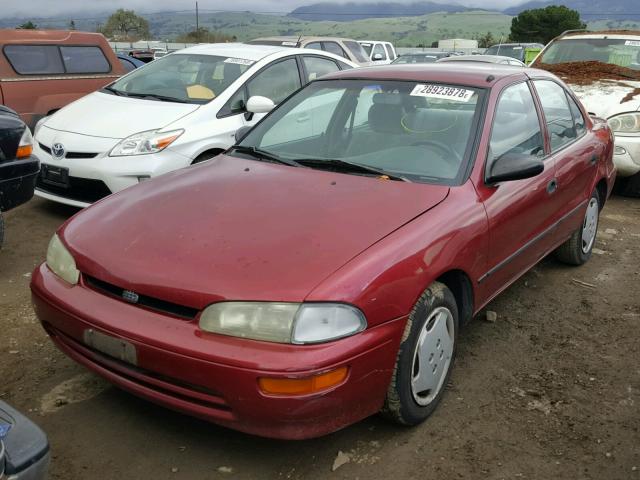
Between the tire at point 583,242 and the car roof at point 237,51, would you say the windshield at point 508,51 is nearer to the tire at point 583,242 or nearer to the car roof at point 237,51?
the car roof at point 237,51

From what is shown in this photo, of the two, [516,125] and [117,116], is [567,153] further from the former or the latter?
[117,116]

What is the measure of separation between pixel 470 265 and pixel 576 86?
215 inches

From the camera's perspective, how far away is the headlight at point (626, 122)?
675cm

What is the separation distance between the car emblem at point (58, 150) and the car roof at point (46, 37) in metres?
2.79

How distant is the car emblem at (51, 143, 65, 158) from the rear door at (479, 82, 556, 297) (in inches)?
146

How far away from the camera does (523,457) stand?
105 inches

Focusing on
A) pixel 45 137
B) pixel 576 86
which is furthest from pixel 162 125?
pixel 576 86

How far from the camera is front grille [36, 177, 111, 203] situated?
17.5ft

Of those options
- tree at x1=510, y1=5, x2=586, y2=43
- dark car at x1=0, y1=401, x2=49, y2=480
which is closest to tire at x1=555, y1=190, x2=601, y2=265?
dark car at x1=0, y1=401, x2=49, y2=480

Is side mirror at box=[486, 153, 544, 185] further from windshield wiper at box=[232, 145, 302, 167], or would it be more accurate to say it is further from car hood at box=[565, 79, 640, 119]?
car hood at box=[565, 79, 640, 119]

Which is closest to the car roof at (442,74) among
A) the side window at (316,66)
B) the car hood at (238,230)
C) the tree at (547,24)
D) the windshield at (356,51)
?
the car hood at (238,230)

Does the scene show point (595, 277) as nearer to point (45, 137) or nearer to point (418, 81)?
point (418, 81)

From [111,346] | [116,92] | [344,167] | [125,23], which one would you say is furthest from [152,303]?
[125,23]

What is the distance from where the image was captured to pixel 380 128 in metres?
3.61
